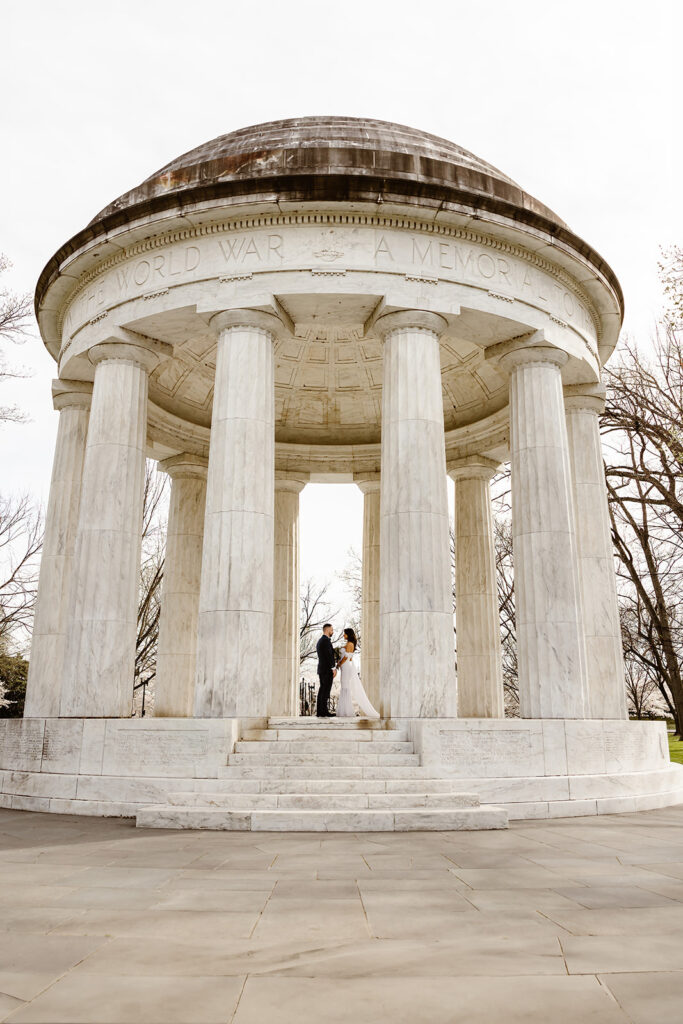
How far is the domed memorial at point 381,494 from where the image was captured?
67.8ft

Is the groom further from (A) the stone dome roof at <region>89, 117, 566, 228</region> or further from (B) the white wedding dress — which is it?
(A) the stone dome roof at <region>89, 117, 566, 228</region>

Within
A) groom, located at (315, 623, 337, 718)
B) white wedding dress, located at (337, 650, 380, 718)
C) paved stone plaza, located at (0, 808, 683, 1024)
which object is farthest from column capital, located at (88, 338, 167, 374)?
paved stone plaza, located at (0, 808, 683, 1024)

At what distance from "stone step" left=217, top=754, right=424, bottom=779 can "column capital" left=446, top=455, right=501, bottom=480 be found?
22.6 meters

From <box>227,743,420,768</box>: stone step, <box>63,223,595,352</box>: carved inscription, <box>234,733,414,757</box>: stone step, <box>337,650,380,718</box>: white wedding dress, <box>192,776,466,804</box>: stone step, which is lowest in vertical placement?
<box>192,776,466,804</box>: stone step

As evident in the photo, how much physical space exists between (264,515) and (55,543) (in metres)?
11.5

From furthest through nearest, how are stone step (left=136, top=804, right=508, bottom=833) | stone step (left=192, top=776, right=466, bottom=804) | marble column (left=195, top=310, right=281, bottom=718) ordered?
marble column (left=195, top=310, right=281, bottom=718), stone step (left=192, top=776, right=466, bottom=804), stone step (left=136, top=804, right=508, bottom=833)

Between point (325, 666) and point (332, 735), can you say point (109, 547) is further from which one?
point (325, 666)

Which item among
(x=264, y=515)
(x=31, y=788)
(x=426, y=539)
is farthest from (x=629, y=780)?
(x=31, y=788)

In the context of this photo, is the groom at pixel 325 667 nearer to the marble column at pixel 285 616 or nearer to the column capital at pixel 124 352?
the marble column at pixel 285 616

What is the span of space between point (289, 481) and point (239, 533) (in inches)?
725

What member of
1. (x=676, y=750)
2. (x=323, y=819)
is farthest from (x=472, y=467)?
(x=323, y=819)

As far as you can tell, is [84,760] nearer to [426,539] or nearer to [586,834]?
[426,539]

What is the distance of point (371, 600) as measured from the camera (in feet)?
132

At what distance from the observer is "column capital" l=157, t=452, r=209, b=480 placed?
39.8 meters
